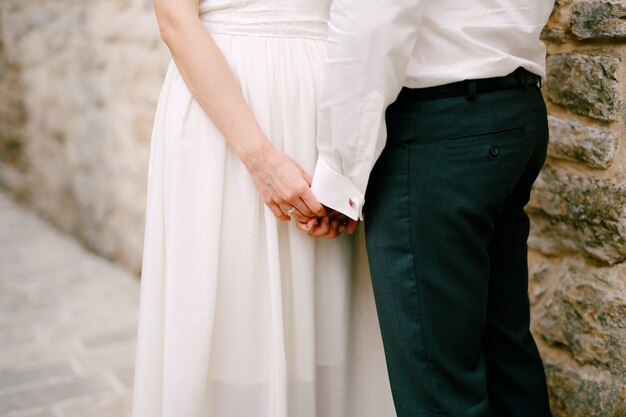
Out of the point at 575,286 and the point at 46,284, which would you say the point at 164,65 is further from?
the point at 575,286

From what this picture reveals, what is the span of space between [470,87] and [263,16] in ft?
1.72

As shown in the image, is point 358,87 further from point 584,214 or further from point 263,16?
point 584,214

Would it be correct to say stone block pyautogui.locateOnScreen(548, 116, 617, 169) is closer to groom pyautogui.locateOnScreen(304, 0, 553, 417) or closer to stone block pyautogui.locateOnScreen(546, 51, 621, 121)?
stone block pyautogui.locateOnScreen(546, 51, 621, 121)

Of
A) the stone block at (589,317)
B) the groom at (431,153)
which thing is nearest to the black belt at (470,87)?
the groom at (431,153)

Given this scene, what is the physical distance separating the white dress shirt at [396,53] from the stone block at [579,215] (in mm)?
587

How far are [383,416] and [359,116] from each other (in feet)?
3.07

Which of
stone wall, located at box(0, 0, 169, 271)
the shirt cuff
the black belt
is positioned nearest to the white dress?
the shirt cuff

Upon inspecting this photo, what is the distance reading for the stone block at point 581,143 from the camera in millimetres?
1934

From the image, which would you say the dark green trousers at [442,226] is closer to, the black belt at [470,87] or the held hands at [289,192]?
the black belt at [470,87]

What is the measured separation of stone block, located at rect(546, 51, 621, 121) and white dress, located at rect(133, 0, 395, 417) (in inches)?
27.2

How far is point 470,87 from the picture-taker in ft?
4.78

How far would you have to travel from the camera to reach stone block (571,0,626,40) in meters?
1.83

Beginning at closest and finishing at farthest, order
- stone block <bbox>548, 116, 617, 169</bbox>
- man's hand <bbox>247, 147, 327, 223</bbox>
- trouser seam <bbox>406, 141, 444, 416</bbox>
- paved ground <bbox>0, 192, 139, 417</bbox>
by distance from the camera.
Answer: trouser seam <bbox>406, 141, 444, 416</bbox>
man's hand <bbox>247, 147, 327, 223</bbox>
stone block <bbox>548, 116, 617, 169</bbox>
paved ground <bbox>0, 192, 139, 417</bbox>

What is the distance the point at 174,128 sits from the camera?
5.69 feet
